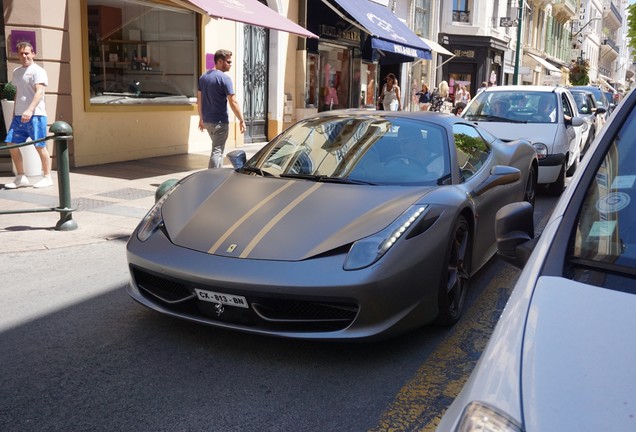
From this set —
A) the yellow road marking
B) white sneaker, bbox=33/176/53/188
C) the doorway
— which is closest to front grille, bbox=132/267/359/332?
the yellow road marking

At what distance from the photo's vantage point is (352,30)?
774 inches

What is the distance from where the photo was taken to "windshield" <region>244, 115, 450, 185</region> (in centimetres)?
459

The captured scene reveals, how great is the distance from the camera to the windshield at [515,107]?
33.2ft

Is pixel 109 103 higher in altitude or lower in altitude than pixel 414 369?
higher

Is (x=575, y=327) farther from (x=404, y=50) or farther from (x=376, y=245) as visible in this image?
(x=404, y=50)

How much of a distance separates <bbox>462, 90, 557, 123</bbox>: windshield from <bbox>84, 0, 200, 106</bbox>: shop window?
5857 mm

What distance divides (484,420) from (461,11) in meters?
33.0

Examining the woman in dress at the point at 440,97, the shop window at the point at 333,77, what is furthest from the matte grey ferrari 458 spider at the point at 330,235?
the woman in dress at the point at 440,97

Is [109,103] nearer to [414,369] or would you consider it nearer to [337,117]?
[337,117]

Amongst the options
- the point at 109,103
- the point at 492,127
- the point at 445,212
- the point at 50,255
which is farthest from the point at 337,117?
the point at 109,103

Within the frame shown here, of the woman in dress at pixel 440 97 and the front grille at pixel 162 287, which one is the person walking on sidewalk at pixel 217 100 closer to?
the front grille at pixel 162 287

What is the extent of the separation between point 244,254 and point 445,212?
125cm

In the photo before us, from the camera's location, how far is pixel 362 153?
480cm

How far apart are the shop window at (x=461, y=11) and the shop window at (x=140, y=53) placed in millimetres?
21462
